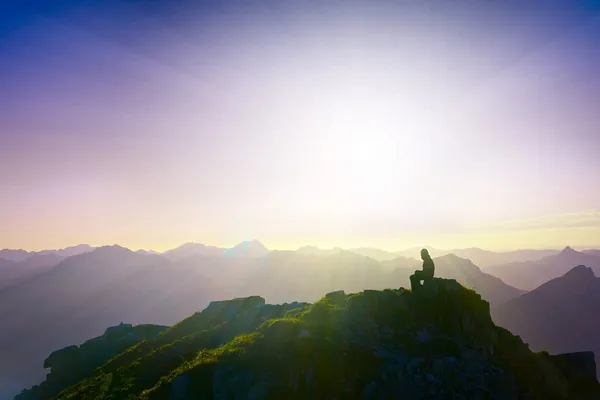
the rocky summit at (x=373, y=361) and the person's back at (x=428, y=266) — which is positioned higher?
the person's back at (x=428, y=266)

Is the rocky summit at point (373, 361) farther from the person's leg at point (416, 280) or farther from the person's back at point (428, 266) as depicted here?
the person's back at point (428, 266)

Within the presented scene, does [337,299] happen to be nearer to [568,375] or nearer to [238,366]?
[238,366]

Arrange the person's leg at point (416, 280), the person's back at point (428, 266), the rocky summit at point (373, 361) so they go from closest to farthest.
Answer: the rocky summit at point (373, 361), the person's leg at point (416, 280), the person's back at point (428, 266)

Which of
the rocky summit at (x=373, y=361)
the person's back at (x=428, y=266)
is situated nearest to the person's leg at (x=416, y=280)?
the person's back at (x=428, y=266)

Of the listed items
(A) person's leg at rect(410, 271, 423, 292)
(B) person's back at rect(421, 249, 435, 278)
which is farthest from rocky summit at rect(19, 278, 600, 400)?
(B) person's back at rect(421, 249, 435, 278)

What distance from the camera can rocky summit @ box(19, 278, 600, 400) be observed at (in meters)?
35.8

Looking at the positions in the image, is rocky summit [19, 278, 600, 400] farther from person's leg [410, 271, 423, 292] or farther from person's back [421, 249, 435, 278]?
person's back [421, 249, 435, 278]

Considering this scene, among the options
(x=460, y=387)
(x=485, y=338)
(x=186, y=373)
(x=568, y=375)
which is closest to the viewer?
(x=460, y=387)

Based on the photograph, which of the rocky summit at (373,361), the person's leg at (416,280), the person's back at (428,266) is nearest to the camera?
the rocky summit at (373,361)

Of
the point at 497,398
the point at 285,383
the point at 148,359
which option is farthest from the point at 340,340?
the point at 148,359

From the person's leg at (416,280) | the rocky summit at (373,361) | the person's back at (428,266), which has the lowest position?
the rocky summit at (373,361)

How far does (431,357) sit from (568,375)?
25.6m

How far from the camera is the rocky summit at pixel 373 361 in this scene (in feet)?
117

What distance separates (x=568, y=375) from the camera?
4656 centimetres
